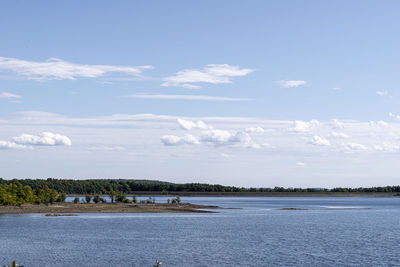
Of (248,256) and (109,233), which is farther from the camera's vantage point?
(109,233)

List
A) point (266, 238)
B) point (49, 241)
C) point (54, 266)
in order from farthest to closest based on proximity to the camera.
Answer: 1. point (266, 238)
2. point (49, 241)
3. point (54, 266)

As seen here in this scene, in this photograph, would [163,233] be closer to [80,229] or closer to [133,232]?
A: [133,232]

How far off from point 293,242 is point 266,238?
874cm

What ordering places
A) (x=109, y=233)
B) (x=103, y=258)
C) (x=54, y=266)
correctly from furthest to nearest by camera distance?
1. (x=109, y=233)
2. (x=103, y=258)
3. (x=54, y=266)

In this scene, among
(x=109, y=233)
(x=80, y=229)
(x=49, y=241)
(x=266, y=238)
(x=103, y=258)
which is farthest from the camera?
(x=80, y=229)

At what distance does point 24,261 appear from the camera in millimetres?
80188

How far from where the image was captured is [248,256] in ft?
289

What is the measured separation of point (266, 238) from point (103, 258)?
137 feet

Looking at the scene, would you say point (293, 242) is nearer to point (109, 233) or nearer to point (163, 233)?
point (163, 233)

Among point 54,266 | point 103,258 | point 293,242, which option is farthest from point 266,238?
point 54,266

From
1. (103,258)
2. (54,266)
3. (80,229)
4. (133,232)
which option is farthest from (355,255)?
(80,229)

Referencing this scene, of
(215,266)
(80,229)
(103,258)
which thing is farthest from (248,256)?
(80,229)

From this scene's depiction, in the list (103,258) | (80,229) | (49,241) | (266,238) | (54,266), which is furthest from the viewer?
(80,229)

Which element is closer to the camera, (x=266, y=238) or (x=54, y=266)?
(x=54, y=266)
